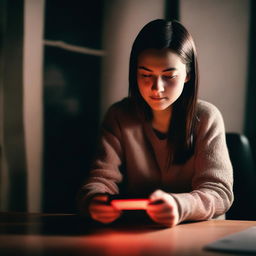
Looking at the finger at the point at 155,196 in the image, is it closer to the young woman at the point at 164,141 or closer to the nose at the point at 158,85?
the young woman at the point at 164,141

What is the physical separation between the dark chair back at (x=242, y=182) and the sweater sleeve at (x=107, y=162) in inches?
15.5

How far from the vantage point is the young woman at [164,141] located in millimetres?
1277

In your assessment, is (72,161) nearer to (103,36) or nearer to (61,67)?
(61,67)

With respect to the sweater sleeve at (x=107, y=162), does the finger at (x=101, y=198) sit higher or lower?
lower

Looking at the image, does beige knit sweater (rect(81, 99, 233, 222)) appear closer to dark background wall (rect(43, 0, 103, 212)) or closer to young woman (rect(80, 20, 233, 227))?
young woman (rect(80, 20, 233, 227))

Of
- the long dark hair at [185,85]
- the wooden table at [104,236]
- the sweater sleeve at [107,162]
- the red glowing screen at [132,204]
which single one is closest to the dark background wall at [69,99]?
the sweater sleeve at [107,162]

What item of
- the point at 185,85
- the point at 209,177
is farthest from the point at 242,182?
the point at 185,85

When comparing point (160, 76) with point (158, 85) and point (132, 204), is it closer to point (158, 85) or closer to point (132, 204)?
point (158, 85)

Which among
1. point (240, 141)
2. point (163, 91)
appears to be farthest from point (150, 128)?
point (240, 141)

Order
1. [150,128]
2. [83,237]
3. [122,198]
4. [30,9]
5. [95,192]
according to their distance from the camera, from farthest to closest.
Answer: [30,9]
[150,128]
[95,192]
[122,198]
[83,237]

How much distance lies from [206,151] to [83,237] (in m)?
0.50

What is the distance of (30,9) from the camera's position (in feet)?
6.13

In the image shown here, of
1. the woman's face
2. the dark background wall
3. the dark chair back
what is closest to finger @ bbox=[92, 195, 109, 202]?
the woman's face

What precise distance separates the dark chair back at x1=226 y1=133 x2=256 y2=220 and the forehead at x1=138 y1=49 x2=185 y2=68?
43 centimetres
